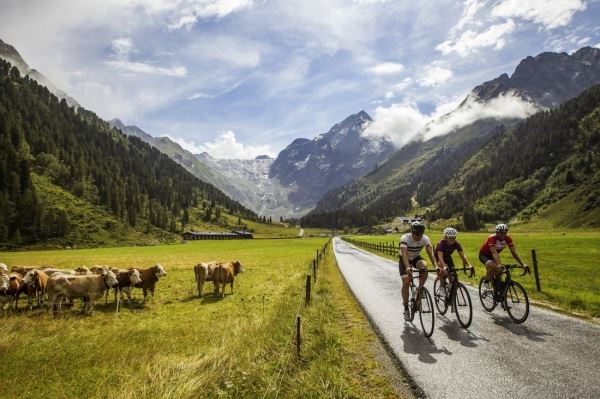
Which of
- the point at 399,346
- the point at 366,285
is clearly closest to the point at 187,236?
the point at 366,285

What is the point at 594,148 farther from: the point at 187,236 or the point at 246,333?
the point at 246,333

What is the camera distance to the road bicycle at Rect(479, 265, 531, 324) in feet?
41.5

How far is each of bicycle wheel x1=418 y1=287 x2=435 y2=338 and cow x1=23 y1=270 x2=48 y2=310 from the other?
1982cm

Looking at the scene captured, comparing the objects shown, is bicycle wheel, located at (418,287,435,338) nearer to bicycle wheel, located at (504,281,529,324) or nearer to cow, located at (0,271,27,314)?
bicycle wheel, located at (504,281,529,324)

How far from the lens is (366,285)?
80.5 feet

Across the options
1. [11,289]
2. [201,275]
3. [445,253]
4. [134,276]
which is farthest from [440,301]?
[11,289]

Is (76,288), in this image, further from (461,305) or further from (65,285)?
(461,305)

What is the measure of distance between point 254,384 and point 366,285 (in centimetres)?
1750

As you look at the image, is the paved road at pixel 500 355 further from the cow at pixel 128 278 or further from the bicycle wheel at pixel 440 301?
the cow at pixel 128 278

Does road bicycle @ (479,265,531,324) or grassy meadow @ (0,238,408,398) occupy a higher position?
road bicycle @ (479,265,531,324)

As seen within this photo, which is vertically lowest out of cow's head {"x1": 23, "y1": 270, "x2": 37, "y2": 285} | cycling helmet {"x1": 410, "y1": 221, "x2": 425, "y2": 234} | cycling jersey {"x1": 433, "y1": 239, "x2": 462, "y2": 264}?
cow's head {"x1": 23, "y1": 270, "x2": 37, "y2": 285}

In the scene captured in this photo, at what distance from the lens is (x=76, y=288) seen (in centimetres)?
1856

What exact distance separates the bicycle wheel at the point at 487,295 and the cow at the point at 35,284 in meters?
22.2

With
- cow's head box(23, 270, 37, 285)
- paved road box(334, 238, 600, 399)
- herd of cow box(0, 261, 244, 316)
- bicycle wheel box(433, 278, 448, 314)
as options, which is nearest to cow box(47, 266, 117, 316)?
herd of cow box(0, 261, 244, 316)
